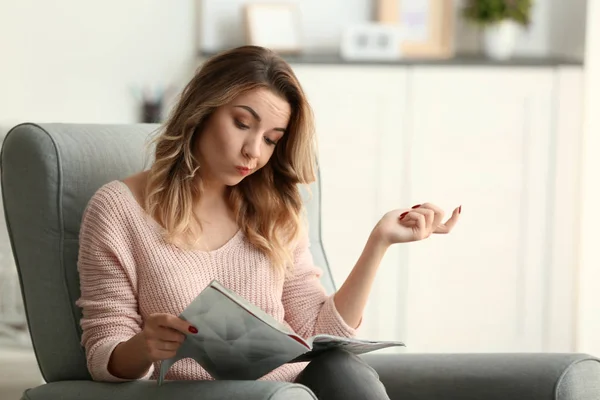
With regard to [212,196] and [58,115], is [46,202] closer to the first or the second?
[212,196]

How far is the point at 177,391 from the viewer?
1.57 m

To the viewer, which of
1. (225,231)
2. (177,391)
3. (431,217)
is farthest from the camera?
(225,231)

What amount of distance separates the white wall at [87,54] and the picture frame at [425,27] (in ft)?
2.44

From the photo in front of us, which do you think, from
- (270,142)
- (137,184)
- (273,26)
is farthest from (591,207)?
(137,184)

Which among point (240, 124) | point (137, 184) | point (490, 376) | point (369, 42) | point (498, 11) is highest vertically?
point (498, 11)

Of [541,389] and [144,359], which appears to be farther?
[541,389]

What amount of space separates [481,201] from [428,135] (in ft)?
0.96

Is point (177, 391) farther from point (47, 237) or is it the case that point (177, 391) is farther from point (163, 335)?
point (47, 237)

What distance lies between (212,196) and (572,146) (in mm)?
1929

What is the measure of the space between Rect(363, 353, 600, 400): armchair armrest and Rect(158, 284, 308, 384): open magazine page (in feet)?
1.20

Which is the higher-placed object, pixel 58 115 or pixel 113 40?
pixel 113 40

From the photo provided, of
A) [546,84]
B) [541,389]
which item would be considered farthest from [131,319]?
[546,84]

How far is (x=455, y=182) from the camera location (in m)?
3.50

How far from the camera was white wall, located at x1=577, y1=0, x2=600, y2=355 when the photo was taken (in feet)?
11.3
